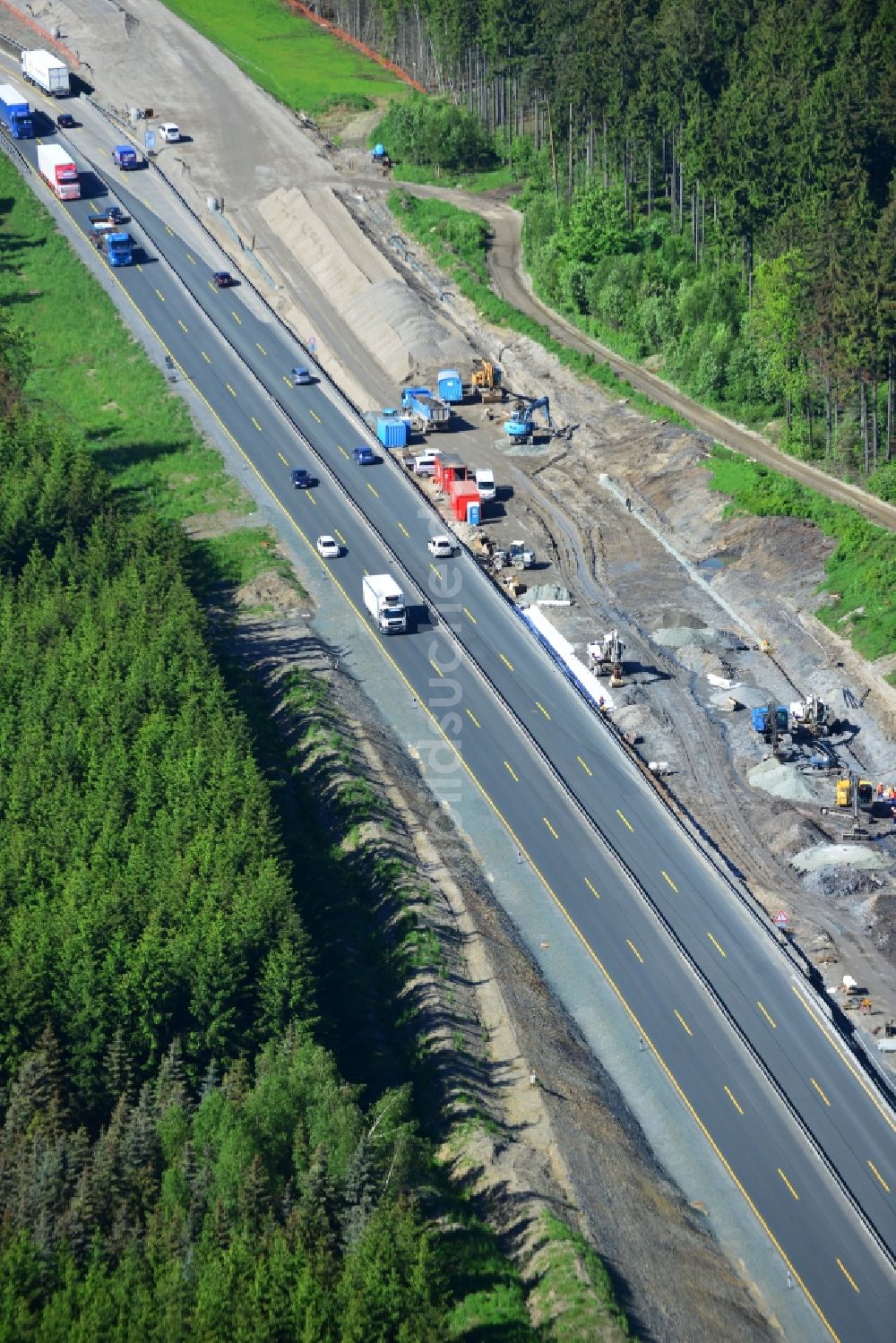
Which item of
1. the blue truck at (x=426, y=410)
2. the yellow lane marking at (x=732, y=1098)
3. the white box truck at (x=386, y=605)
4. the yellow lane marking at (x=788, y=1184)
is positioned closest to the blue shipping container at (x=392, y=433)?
the blue truck at (x=426, y=410)

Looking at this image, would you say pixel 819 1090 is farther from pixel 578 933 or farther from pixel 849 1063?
pixel 578 933

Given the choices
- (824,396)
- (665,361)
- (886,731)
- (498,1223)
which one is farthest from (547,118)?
(498,1223)

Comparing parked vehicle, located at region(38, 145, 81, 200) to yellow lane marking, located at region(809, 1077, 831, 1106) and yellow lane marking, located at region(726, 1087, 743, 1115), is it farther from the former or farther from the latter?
yellow lane marking, located at region(809, 1077, 831, 1106)

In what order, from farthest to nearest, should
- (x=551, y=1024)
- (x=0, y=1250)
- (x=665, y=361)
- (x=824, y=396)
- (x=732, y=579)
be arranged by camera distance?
(x=665, y=361) → (x=824, y=396) → (x=732, y=579) → (x=551, y=1024) → (x=0, y=1250)

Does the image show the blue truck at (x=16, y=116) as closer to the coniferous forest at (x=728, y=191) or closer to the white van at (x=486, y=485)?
the coniferous forest at (x=728, y=191)

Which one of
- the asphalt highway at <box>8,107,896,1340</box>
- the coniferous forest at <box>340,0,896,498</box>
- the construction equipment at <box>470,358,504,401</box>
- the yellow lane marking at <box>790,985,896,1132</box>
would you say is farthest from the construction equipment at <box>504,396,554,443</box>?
the yellow lane marking at <box>790,985,896,1132</box>

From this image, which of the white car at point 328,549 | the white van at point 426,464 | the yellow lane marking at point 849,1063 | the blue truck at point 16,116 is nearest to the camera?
the yellow lane marking at point 849,1063

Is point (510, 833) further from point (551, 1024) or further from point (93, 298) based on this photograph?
point (93, 298)
